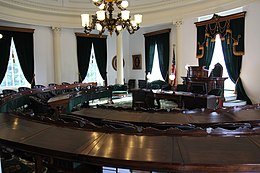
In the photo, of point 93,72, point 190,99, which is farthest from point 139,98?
point 93,72

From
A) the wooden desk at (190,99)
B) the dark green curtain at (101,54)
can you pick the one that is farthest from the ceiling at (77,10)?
the wooden desk at (190,99)

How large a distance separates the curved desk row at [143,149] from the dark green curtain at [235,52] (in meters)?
7.03

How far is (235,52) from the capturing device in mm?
8430

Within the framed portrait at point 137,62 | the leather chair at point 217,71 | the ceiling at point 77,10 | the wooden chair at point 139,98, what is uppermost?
the ceiling at point 77,10

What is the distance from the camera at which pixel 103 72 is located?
12977 mm

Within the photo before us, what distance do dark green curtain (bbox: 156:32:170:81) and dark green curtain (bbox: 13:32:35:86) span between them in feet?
20.3

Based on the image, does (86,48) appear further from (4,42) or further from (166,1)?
(166,1)

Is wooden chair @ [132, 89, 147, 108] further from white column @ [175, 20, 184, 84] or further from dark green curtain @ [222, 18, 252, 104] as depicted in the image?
dark green curtain @ [222, 18, 252, 104]

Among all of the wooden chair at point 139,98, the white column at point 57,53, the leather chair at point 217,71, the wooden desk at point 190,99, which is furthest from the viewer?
the white column at point 57,53

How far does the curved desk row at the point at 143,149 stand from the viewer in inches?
51.7

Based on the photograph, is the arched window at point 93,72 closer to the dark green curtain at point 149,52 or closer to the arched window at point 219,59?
the dark green curtain at point 149,52

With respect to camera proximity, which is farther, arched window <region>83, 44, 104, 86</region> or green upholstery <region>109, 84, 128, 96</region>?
arched window <region>83, 44, 104, 86</region>

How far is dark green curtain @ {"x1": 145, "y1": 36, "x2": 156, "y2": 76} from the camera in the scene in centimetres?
1270

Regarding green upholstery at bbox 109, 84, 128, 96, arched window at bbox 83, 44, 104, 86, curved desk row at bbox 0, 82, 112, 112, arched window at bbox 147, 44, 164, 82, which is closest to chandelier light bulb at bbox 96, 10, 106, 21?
curved desk row at bbox 0, 82, 112, 112
